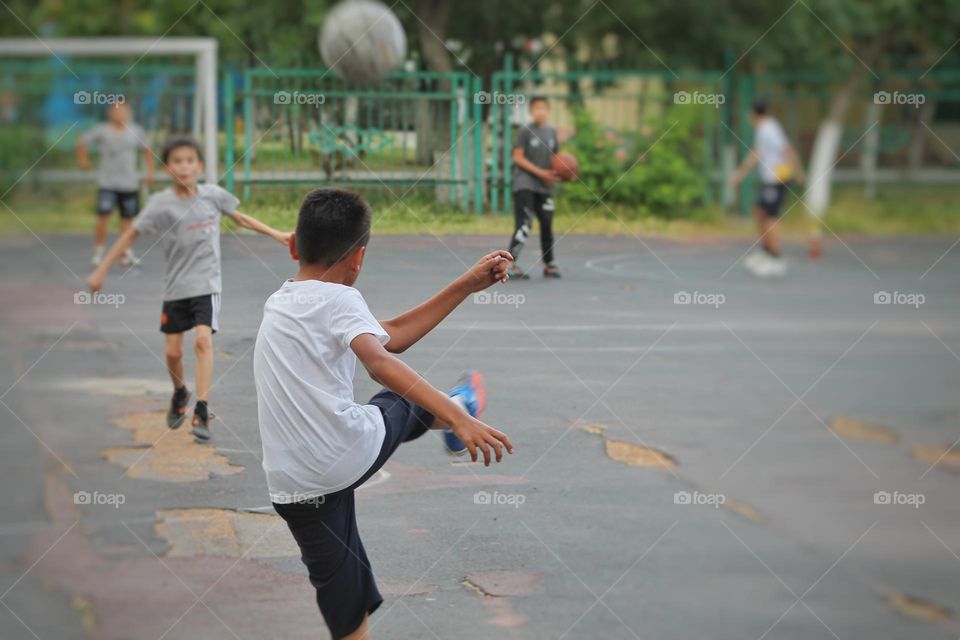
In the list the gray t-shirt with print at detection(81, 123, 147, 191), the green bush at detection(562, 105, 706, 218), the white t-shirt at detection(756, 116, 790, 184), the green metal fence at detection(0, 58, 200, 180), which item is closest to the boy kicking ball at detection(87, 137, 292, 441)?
the green bush at detection(562, 105, 706, 218)

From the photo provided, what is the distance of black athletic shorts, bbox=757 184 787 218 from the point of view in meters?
12.0

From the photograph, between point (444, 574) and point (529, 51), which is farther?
point (529, 51)

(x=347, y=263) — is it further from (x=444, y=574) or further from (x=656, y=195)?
(x=656, y=195)

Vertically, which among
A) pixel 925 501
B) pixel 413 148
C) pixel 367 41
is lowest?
pixel 925 501

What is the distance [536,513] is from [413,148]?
2.69 meters

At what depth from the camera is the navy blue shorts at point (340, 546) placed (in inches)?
127

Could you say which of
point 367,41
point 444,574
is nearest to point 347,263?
point 444,574

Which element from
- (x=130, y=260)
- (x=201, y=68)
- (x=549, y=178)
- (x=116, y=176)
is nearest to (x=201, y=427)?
(x=549, y=178)

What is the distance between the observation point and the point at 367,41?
762 cm

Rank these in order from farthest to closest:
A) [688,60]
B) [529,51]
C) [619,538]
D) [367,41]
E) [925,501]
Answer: [688,60]
[529,51]
[367,41]
[925,501]
[619,538]

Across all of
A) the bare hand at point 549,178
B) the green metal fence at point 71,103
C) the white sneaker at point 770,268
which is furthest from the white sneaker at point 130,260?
the white sneaker at point 770,268

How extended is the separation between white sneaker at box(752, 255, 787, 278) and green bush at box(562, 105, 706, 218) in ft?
5.60

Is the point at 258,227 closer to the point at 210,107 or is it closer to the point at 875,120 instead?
the point at 210,107

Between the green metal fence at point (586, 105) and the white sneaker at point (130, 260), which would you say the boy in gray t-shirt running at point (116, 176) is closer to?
the white sneaker at point (130, 260)
